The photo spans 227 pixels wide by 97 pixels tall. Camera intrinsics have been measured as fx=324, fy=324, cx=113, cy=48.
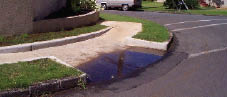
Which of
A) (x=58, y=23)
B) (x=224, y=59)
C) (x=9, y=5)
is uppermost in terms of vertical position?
(x=9, y=5)

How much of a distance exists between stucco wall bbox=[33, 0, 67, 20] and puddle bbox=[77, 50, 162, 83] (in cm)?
319

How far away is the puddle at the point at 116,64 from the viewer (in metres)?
7.28

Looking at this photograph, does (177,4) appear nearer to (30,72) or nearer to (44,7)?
(44,7)

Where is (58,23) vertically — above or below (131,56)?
above

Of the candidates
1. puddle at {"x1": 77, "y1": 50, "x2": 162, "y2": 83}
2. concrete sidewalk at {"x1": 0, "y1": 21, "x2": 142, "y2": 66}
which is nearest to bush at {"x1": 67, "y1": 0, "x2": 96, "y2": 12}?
concrete sidewalk at {"x1": 0, "y1": 21, "x2": 142, "y2": 66}

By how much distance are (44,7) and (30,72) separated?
5.56 m

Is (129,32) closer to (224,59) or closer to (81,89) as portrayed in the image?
(224,59)

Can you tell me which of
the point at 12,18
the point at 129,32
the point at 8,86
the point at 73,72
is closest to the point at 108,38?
the point at 129,32

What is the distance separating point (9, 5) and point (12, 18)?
0.40m

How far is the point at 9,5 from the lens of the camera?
30.5 ft

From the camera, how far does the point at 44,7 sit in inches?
457

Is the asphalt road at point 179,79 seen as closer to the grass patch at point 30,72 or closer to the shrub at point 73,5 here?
the grass patch at point 30,72

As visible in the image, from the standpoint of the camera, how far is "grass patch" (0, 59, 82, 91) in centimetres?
583

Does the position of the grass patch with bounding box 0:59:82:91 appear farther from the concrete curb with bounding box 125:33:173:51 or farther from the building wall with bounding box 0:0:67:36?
the concrete curb with bounding box 125:33:173:51
